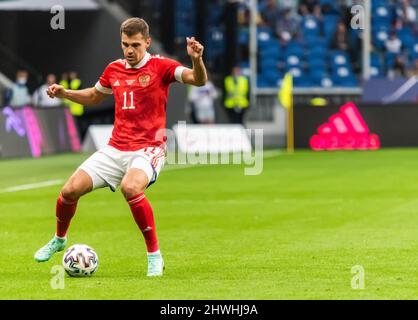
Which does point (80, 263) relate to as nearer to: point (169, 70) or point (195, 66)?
point (169, 70)

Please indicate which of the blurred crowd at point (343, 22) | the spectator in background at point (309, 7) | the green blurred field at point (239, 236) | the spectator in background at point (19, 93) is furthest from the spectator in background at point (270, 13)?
the green blurred field at point (239, 236)

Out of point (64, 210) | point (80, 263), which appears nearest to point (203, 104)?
point (64, 210)

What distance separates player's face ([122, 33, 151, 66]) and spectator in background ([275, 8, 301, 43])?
3598 centimetres

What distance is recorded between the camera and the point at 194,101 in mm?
41750

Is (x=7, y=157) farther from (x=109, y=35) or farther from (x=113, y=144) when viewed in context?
(x=113, y=144)

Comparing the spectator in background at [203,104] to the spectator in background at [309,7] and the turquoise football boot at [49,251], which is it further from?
the turquoise football boot at [49,251]

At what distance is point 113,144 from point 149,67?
0.74 metres

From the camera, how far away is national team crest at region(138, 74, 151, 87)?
11.2 meters

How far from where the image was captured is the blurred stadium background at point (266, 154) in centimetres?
1145

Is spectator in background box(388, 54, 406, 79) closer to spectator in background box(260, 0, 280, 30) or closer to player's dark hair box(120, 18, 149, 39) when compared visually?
spectator in background box(260, 0, 280, 30)

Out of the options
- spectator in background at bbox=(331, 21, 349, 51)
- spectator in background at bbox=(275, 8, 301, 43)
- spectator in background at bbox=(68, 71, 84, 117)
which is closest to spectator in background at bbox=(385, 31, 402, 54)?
spectator in background at bbox=(331, 21, 349, 51)

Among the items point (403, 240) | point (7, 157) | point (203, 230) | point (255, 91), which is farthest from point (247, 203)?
point (255, 91)

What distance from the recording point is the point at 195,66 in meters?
10.6

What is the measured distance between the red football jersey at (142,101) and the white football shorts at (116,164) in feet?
0.19
